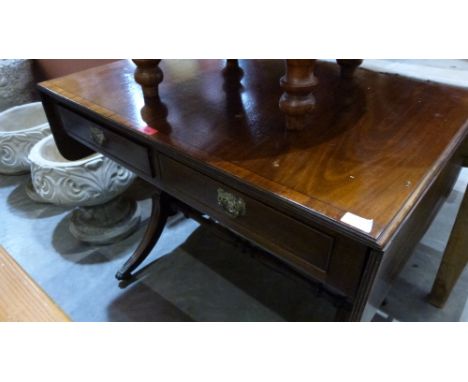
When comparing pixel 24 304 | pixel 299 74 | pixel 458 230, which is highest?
pixel 299 74

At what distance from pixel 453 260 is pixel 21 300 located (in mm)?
970

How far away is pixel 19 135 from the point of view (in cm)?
146

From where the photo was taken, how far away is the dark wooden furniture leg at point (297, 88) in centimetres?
55

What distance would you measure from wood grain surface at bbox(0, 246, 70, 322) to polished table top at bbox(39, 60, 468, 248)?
30 cm

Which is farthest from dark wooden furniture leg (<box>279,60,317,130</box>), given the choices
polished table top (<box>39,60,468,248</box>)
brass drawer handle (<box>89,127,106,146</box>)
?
brass drawer handle (<box>89,127,106,146</box>)

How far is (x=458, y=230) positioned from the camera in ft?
2.86

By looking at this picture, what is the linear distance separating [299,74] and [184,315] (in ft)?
2.64

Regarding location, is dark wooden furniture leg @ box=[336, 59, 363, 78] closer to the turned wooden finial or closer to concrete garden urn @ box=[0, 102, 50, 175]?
the turned wooden finial

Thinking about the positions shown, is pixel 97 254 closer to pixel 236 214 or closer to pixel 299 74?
pixel 236 214

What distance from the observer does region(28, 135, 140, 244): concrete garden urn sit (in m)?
1.18

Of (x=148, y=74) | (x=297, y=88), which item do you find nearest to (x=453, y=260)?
(x=297, y=88)

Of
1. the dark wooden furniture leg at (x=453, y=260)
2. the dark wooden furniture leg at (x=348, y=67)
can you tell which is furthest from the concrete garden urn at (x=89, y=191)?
the dark wooden furniture leg at (x=453, y=260)

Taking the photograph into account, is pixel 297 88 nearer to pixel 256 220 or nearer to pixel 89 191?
pixel 256 220

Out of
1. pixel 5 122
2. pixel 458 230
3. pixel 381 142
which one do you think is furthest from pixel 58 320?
pixel 5 122
